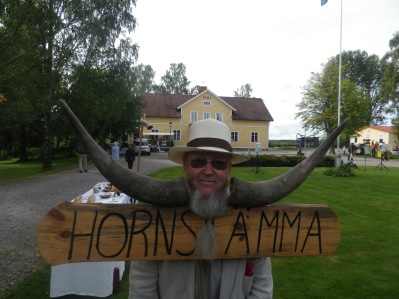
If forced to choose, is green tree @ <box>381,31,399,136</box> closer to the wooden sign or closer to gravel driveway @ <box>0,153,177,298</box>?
gravel driveway @ <box>0,153,177,298</box>

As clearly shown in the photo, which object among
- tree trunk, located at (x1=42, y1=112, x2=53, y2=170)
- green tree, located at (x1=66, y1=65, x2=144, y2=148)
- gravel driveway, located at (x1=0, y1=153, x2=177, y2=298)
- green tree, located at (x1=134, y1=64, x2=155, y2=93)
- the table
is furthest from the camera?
green tree, located at (x1=134, y1=64, x2=155, y2=93)

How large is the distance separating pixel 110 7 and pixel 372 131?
50712 millimetres

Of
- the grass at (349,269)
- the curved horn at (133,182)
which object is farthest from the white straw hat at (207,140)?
the grass at (349,269)

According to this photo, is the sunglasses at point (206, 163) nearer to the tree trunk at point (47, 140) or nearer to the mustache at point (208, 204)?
the mustache at point (208, 204)

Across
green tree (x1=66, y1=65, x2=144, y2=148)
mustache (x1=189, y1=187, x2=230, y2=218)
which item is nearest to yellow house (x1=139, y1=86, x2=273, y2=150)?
green tree (x1=66, y1=65, x2=144, y2=148)

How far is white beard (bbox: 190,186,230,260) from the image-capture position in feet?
6.41

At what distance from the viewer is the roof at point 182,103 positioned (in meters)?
46.0

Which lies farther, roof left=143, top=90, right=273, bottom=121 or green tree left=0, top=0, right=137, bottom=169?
roof left=143, top=90, right=273, bottom=121

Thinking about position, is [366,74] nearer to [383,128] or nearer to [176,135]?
[383,128]

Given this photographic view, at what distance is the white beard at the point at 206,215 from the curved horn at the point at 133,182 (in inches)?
2.5

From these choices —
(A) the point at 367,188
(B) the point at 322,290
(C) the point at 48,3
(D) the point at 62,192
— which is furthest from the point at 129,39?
(B) the point at 322,290

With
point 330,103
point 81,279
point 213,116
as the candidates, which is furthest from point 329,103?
point 81,279

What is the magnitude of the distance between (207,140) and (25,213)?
8.48 metres

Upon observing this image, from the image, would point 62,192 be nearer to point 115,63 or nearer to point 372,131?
point 115,63
